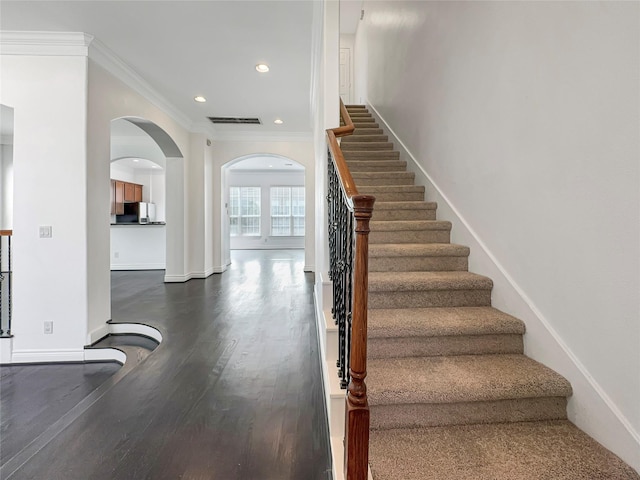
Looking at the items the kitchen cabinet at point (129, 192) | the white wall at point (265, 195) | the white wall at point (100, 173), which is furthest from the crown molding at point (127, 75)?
the white wall at point (265, 195)

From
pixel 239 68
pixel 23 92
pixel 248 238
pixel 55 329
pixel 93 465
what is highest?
pixel 239 68

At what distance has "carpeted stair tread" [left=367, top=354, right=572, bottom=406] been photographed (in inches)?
53.9

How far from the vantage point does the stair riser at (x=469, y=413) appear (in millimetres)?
1391

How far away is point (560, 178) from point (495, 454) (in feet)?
4.26

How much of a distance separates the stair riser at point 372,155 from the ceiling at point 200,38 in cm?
119

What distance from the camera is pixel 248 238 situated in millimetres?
11961

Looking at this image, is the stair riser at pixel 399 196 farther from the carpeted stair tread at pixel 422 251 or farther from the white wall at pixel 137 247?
the white wall at pixel 137 247

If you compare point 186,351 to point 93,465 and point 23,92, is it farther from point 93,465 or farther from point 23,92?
point 23,92

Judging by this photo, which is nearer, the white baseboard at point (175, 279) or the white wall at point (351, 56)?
the white baseboard at point (175, 279)

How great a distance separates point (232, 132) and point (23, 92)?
3737 millimetres

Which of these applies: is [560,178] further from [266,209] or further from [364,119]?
[266,209]

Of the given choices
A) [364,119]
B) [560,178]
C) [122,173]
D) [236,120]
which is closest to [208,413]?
[560,178]

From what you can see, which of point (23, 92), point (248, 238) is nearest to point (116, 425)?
point (23, 92)

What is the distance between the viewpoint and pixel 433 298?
1.97 metres
